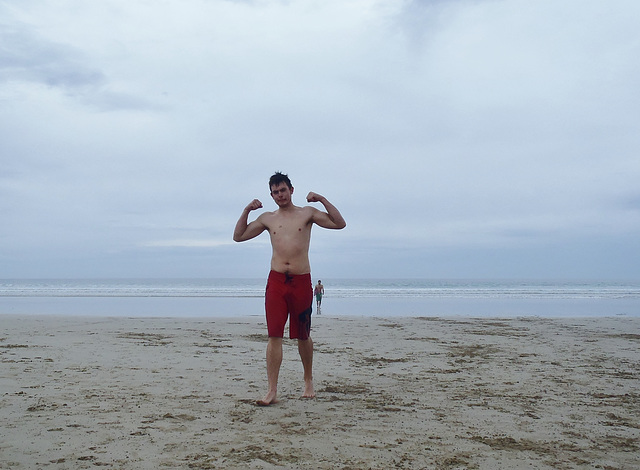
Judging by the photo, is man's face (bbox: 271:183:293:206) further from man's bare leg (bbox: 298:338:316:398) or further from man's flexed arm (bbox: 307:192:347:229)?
man's bare leg (bbox: 298:338:316:398)

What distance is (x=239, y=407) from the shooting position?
417 cm

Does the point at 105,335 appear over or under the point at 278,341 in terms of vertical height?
under

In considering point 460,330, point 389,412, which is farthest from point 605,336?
point 389,412

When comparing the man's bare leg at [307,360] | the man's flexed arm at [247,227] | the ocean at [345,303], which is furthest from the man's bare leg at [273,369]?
the ocean at [345,303]

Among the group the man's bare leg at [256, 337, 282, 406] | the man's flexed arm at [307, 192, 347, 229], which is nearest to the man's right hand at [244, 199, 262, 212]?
the man's flexed arm at [307, 192, 347, 229]

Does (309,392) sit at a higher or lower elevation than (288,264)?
lower

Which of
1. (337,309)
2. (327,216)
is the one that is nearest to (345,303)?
(337,309)

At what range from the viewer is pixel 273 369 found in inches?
176

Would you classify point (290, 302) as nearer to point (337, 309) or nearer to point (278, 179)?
point (278, 179)

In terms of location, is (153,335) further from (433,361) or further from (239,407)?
(239,407)

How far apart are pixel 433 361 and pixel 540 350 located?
2330mm

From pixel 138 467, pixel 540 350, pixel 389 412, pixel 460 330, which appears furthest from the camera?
pixel 460 330

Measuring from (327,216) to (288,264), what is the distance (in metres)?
0.58

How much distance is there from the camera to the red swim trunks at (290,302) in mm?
4559
